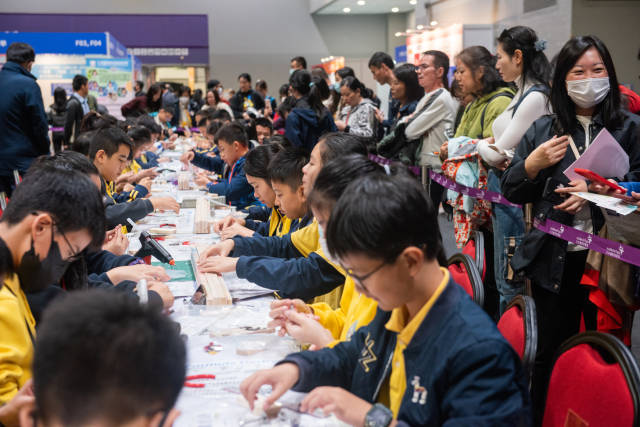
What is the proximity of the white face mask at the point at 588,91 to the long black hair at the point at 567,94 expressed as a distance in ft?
0.08

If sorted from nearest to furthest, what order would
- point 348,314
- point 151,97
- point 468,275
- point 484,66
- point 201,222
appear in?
point 348,314 → point 468,275 → point 201,222 → point 484,66 → point 151,97

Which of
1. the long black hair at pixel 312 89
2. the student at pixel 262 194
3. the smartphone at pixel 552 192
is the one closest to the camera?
the smartphone at pixel 552 192

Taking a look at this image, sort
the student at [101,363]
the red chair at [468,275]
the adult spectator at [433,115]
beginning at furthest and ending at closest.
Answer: the adult spectator at [433,115] → the red chair at [468,275] → the student at [101,363]

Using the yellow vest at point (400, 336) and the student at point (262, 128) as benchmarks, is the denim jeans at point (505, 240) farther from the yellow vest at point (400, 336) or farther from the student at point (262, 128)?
the student at point (262, 128)

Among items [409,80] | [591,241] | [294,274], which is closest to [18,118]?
[409,80]

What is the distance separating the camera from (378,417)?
1.11 m

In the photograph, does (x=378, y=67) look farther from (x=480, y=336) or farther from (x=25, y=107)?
(x=480, y=336)

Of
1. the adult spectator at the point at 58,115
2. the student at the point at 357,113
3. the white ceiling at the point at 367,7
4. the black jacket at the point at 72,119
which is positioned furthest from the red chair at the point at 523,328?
the white ceiling at the point at 367,7

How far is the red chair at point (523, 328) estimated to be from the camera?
1.35 m

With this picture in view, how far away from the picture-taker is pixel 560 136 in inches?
94.0

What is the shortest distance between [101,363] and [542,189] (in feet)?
6.96

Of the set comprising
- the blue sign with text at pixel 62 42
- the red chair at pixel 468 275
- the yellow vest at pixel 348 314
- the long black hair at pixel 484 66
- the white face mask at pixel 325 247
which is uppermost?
the blue sign with text at pixel 62 42

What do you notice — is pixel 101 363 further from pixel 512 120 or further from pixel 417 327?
pixel 512 120

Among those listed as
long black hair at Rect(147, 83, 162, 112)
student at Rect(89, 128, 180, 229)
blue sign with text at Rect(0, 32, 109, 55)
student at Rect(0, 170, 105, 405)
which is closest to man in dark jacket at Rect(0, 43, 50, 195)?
student at Rect(89, 128, 180, 229)
